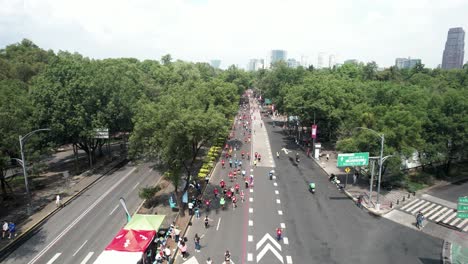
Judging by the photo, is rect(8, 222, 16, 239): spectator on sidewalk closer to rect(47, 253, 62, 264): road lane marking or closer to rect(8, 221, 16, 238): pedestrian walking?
rect(8, 221, 16, 238): pedestrian walking

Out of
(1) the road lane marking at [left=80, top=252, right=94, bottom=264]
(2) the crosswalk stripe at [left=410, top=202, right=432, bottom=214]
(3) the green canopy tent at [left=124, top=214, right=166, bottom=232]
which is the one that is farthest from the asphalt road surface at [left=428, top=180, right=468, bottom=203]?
(1) the road lane marking at [left=80, top=252, right=94, bottom=264]

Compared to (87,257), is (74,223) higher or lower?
higher

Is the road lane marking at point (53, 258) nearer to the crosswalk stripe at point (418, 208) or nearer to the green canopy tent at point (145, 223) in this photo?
the green canopy tent at point (145, 223)

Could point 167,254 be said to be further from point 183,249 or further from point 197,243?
point 197,243

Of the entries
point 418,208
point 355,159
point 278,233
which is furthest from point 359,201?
point 278,233

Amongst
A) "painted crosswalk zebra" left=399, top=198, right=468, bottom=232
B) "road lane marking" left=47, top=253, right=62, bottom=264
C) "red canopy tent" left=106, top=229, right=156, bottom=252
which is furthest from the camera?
"painted crosswalk zebra" left=399, top=198, right=468, bottom=232

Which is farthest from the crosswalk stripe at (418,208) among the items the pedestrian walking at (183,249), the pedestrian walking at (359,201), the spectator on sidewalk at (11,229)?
the spectator on sidewalk at (11,229)
